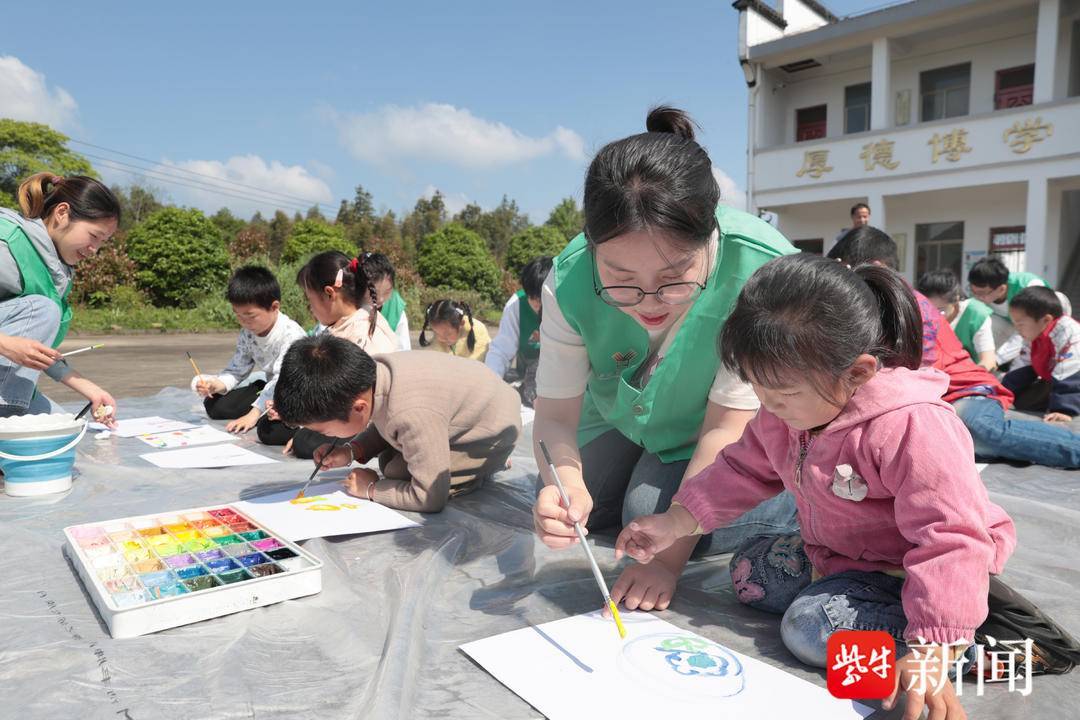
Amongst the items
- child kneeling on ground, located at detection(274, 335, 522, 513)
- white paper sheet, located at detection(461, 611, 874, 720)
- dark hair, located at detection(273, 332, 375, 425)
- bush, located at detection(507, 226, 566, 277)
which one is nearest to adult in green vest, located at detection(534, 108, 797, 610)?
white paper sheet, located at detection(461, 611, 874, 720)

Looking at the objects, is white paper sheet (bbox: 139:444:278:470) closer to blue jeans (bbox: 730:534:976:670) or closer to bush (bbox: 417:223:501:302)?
blue jeans (bbox: 730:534:976:670)

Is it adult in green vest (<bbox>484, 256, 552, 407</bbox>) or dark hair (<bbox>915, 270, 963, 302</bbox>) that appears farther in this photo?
adult in green vest (<bbox>484, 256, 552, 407</bbox>)

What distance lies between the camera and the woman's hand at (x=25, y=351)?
198 centimetres

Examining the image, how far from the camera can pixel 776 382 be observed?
95 cm

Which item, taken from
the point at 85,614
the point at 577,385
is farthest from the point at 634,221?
the point at 85,614

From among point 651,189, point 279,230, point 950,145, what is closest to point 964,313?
point 651,189

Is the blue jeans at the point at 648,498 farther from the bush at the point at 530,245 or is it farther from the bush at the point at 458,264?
the bush at the point at 530,245

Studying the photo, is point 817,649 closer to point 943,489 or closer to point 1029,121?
point 943,489

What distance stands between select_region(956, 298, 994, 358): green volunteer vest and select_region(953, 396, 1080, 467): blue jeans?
1.91 metres

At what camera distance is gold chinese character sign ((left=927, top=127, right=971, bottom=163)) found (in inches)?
358

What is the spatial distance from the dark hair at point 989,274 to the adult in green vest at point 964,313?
0.19m

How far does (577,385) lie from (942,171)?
9712 mm

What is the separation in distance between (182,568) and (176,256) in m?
12.5

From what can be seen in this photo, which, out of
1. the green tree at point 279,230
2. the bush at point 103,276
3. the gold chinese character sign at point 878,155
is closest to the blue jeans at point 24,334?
the gold chinese character sign at point 878,155
